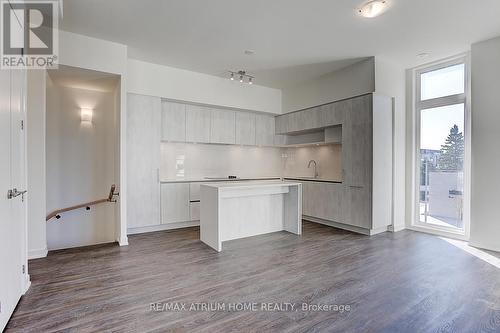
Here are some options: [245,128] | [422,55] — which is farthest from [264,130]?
[422,55]

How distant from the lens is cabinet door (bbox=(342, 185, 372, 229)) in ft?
14.5

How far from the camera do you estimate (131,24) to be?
335 centimetres

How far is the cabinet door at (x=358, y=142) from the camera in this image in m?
4.43

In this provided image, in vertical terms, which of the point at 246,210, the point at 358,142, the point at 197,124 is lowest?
the point at 246,210

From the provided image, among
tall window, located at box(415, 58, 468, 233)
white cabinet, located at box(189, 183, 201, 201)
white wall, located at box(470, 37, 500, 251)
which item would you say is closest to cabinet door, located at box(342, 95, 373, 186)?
tall window, located at box(415, 58, 468, 233)

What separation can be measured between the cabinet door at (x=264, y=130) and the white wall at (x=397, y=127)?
2.69 meters

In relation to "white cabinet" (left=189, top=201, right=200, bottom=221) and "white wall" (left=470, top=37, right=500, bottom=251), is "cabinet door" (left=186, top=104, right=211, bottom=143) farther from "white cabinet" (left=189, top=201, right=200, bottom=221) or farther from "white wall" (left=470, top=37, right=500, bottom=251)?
"white wall" (left=470, top=37, right=500, bottom=251)

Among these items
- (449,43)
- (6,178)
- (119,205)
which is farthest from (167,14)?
(449,43)

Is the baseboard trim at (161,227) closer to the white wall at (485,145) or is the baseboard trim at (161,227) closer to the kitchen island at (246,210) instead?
the kitchen island at (246,210)

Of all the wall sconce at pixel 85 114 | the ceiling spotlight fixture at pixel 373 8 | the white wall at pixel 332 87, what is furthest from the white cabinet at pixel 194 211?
the ceiling spotlight fixture at pixel 373 8

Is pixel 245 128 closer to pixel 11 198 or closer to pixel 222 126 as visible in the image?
pixel 222 126

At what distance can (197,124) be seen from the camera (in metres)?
5.37

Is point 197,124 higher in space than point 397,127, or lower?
higher

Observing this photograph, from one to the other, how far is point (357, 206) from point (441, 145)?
5.90 feet
